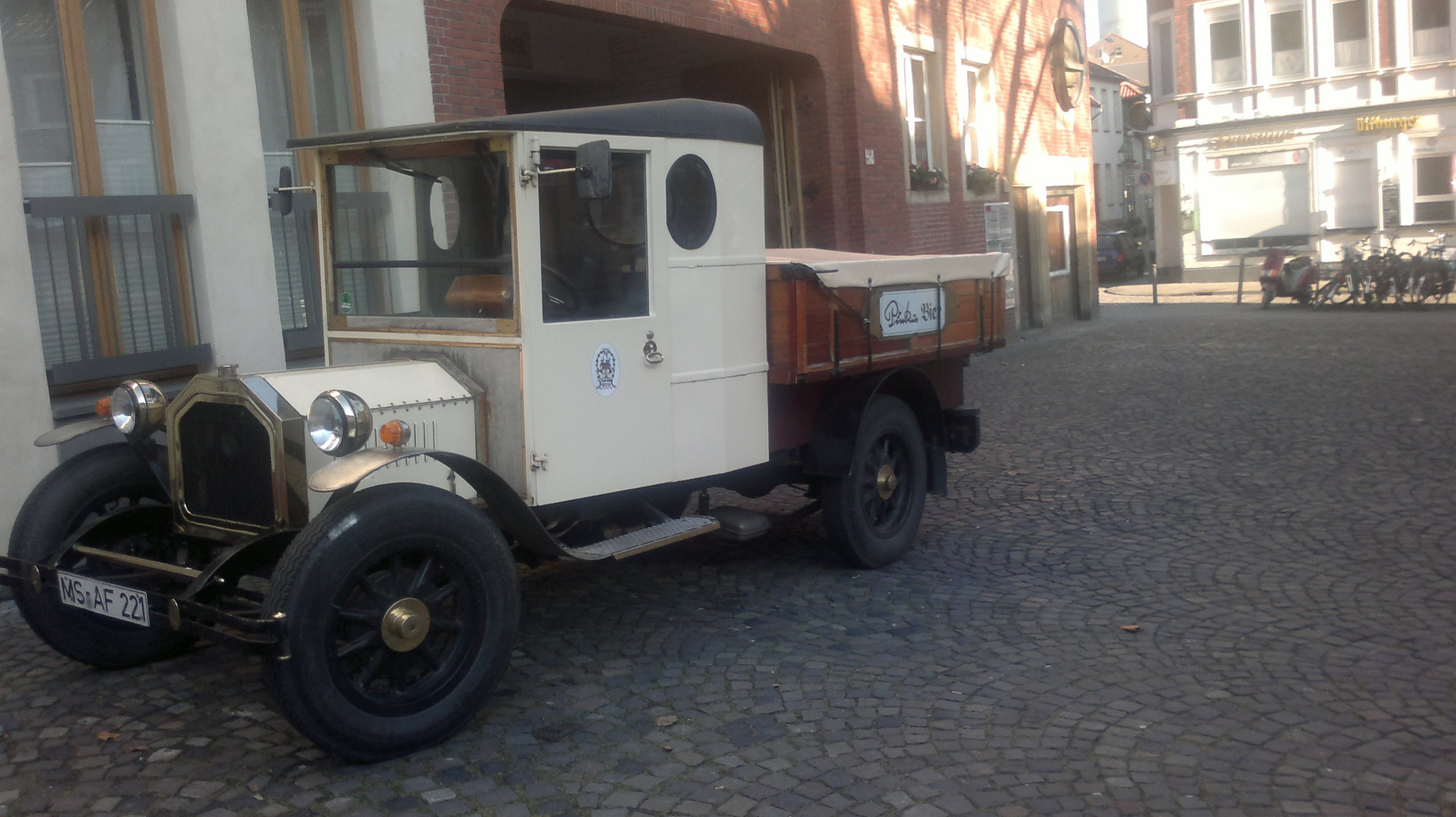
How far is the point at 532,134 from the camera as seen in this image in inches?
176

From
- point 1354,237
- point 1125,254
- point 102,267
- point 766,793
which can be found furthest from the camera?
point 1125,254

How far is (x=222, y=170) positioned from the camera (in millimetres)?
7293

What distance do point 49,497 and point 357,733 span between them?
5.65 feet

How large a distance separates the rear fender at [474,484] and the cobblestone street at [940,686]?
0.55 meters

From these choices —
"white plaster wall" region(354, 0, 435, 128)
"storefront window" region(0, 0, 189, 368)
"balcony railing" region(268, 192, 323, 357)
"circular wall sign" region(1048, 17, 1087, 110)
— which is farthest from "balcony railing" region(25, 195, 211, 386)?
"circular wall sign" region(1048, 17, 1087, 110)

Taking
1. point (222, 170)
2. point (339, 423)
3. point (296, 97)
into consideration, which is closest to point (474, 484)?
point (339, 423)

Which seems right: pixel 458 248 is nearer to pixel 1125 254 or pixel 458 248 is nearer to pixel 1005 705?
pixel 1005 705

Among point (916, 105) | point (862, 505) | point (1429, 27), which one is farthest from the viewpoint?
point (1429, 27)

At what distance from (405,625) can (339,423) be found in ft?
2.20

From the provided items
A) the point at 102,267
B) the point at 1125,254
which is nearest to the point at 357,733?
the point at 102,267

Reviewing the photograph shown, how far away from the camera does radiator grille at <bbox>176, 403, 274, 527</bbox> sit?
417cm

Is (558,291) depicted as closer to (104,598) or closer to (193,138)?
(104,598)

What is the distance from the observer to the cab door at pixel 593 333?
14.9 feet

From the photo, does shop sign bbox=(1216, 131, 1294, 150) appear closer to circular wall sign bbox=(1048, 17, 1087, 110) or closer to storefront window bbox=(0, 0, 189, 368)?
circular wall sign bbox=(1048, 17, 1087, 110)
